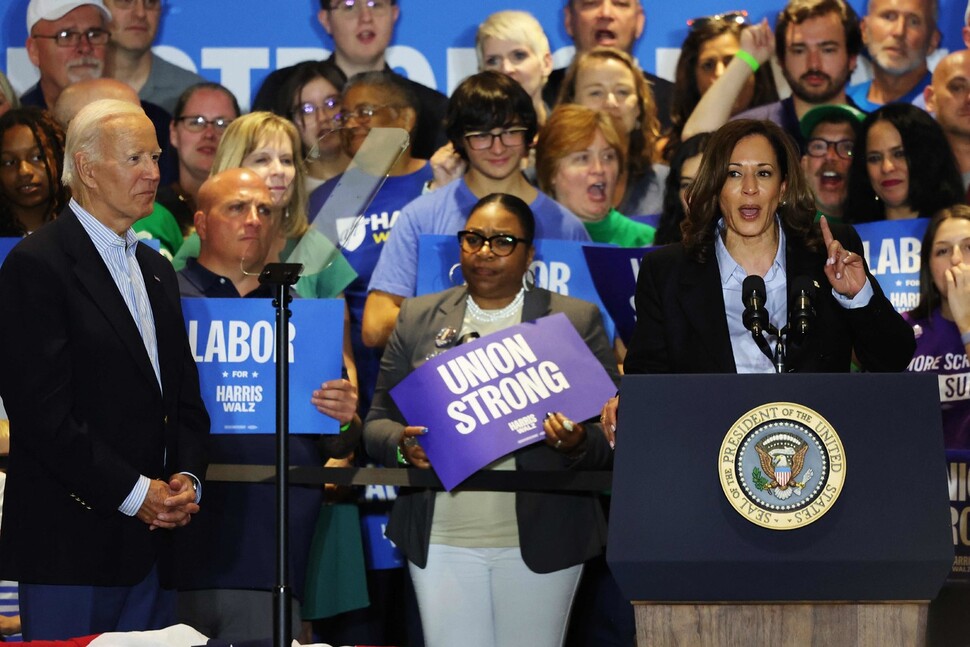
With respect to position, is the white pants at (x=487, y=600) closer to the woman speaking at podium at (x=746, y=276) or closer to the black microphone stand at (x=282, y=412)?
the woman speaking at podium at (x=746, y=276)

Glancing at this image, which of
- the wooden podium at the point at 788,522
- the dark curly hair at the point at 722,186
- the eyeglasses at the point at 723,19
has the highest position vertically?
the eyeglasses at the point at 723,19

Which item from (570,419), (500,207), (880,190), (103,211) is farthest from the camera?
(880,190)

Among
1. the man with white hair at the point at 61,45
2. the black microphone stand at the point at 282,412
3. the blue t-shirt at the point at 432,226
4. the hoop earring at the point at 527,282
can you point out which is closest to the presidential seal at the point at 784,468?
the black microphone stand at the point at 282,412

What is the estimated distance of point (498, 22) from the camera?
5969mm

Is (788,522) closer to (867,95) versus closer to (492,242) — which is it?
(492,242)

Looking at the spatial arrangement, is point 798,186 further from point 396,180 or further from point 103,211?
point 396,180

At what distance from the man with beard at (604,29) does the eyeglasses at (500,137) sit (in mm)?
797

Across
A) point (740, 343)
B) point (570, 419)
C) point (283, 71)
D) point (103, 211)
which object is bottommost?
point (570, 419)

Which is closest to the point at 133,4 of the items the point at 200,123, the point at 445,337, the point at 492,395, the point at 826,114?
the point at 200,123

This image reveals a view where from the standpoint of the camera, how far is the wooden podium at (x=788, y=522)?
257 centimetres

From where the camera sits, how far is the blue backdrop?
6.07 metres

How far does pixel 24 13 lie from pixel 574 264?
278cm

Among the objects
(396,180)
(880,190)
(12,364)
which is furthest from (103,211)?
(880,190)

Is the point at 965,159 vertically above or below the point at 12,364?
above
